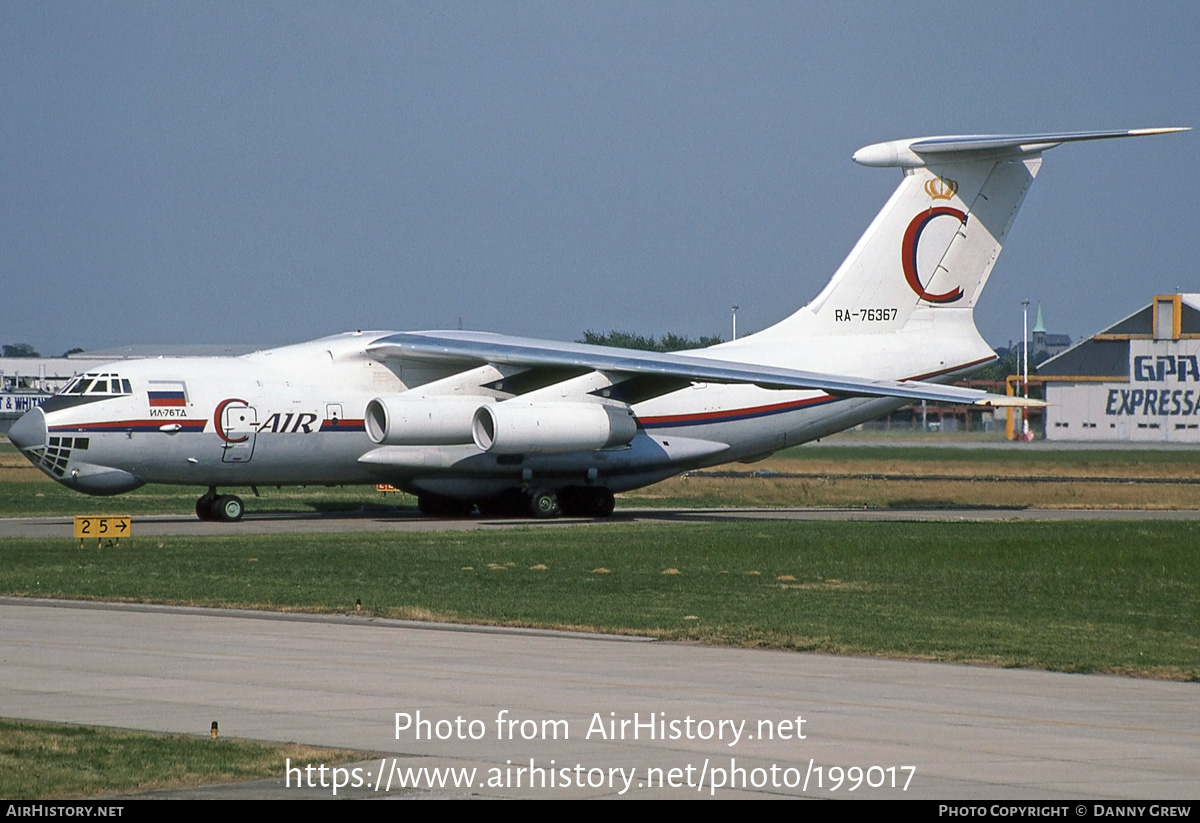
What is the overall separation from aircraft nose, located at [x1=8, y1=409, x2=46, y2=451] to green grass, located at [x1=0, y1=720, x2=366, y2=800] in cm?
1857

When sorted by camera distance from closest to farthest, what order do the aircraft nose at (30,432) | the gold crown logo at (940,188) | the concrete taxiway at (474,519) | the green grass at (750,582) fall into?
the green grass at (750,582), the concrete taxiway at (474,519), the aircraft nose at (30,432), the gold crown logo at (940,188)

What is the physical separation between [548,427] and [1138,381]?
45808 mm

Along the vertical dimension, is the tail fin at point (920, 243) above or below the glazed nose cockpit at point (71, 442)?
above

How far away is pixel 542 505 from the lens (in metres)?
30.2

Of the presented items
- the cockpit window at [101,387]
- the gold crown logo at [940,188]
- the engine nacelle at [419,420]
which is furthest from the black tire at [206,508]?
the gold crown logo at [940,188]

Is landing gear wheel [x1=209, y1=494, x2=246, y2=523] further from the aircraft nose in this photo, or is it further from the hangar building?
the hangar building

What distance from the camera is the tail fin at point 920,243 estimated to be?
31984 millimetres

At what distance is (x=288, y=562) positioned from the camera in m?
19.8

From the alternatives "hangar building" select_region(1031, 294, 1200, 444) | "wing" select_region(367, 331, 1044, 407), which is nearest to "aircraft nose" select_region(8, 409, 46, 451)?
"wing" select_region(367, 331, 1044, 407)

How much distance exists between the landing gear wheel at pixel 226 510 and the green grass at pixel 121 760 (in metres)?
19.8

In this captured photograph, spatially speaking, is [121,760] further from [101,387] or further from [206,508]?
[206,508]

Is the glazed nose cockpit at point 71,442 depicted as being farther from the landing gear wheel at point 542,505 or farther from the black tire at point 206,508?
the landing gear wheel at point 542,505

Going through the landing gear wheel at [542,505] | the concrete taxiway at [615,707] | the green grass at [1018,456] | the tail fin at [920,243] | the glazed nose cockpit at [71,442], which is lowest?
the green grass at [1018,456]

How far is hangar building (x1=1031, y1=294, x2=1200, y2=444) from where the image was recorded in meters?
65.6
